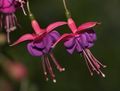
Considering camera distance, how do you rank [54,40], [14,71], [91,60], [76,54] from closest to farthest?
[54,40] < [91,60] < [14,71] < [76,54]

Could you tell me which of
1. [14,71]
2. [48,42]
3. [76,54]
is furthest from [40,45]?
[76,54]

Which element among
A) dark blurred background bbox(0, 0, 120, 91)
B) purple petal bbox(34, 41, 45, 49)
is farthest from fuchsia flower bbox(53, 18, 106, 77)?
dark blurred background bbox(0, 0, 120, 91)

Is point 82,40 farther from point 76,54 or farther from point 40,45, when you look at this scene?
point 76,54

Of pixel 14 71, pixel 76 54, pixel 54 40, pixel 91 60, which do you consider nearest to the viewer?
pixel 54 40

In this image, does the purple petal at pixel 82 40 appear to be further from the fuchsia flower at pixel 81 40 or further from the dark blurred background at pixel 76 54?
the dark blurred background at pixel 76 54

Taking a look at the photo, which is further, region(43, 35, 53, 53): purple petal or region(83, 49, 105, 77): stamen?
region(83, 49, 105, 77): stamen

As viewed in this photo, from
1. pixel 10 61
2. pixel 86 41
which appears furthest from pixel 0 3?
pixel 10 61

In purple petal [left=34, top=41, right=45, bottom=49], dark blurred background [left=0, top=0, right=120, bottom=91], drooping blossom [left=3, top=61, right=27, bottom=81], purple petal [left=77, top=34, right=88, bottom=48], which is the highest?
purple petal [left=34, top=41, right=45, bottom=49]

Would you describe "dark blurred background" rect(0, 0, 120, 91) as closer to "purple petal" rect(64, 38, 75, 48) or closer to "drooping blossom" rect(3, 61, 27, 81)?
"drooping blossom" rect(3, 61, 27, 81)

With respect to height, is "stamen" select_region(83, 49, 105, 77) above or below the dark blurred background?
above
